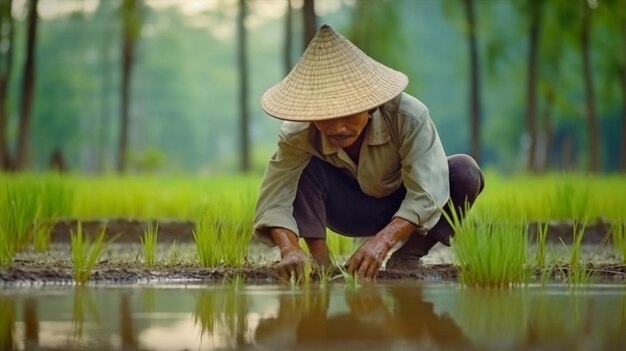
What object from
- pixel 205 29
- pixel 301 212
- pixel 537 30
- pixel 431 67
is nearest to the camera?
pixel 301 212

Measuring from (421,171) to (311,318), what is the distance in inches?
46.9

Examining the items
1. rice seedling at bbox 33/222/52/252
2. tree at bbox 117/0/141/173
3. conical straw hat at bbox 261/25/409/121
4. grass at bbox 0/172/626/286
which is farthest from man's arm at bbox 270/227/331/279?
tree at bbox 117/0/141/173

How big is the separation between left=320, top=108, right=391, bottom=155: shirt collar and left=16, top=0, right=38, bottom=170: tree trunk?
10.8 m

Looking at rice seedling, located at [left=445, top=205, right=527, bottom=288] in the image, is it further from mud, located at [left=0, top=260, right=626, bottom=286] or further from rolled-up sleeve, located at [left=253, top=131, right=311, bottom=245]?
rolled-up sleeve, located at [left=253, top=131, right=311, bottom=245]

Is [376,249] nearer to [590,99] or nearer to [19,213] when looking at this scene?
[19,213]

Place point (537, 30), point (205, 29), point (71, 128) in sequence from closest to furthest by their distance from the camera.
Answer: point (537, 30), point (71, 128), point (205, 29)

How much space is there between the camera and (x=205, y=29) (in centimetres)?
6188

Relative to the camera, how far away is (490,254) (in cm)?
407

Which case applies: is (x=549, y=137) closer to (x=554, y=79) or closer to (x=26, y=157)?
(x=554, y=79)

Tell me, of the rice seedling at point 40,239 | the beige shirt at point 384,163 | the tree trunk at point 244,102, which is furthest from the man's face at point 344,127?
the tree trunk at point 244,102

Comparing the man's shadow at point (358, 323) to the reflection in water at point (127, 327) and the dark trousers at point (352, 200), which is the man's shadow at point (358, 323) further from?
the dark trousers at point (352, 200)

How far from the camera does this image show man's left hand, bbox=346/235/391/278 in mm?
4113

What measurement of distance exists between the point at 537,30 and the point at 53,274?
546 inches

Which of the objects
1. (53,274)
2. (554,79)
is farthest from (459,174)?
(554,79)
